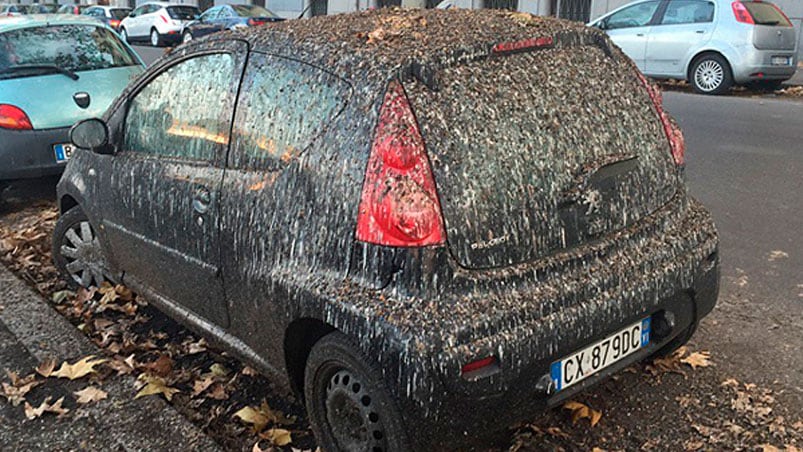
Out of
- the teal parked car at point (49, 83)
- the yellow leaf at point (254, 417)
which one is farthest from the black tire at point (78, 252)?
the teal parked car at point (49, 83)

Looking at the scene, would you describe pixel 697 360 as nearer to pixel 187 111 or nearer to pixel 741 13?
pixel 187 111

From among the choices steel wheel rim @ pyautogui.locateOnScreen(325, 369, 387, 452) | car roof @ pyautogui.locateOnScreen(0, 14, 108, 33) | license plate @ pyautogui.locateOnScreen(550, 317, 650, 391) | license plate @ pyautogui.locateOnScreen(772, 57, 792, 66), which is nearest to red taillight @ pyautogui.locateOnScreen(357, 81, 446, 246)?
steel wheel rim @ pyautogui.locateOnScreen(325, 369, 387, 452)

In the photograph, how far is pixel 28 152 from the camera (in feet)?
20.1

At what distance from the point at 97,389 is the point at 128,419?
0.33m

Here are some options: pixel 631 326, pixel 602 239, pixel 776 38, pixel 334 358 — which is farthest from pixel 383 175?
pixel 776 38

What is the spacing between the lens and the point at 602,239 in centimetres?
273

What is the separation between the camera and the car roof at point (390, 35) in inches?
103

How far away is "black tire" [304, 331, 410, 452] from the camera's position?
2434 mm

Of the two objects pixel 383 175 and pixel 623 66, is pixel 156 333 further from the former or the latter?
pixel 623 66

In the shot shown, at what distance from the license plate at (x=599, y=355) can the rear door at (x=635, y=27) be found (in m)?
11.3

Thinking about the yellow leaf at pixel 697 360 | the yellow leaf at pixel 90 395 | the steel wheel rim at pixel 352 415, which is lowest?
the yellow leaf at pixel 90 395

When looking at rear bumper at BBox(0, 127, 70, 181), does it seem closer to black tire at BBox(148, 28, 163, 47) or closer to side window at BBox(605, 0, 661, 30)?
side window at BBox(605, 0, 661, 30)

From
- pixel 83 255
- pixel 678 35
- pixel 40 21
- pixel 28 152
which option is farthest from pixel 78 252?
pixel 678 35

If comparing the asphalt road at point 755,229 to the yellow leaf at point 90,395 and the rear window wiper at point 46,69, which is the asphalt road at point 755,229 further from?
the rear window wiper at point 46,69
